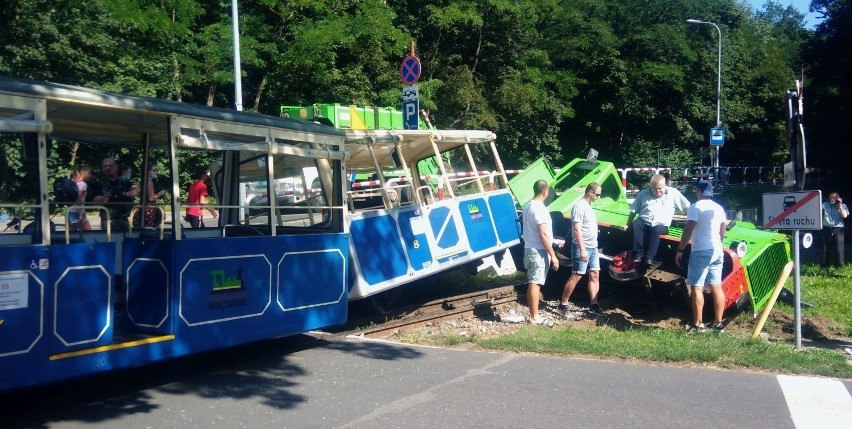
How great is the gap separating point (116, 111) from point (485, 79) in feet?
85.2

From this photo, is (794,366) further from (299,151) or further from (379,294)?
(299,151)

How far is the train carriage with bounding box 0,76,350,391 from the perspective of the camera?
5.68 metres

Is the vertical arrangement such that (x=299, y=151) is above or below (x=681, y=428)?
above

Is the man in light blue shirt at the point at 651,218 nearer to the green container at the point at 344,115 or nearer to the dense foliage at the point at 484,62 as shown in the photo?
the dense foliage at the point at 484,62

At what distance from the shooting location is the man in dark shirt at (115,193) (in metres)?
7.64

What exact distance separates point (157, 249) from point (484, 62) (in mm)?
26554

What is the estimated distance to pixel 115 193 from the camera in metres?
7.79

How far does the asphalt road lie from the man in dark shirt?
1.51 meters

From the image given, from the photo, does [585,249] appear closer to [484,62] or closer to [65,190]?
[65,190]

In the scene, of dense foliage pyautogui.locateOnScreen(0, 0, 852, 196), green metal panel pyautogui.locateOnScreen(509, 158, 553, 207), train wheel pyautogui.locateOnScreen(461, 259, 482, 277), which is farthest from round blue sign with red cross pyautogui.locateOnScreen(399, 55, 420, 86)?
dense foliage pyautogui.locateOnScreen(0, 0, 852, 196)

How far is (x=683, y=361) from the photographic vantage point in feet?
26.7

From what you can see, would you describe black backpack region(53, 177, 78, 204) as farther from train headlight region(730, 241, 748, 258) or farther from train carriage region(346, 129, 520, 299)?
train headlight region(730, 241, 748, 258)

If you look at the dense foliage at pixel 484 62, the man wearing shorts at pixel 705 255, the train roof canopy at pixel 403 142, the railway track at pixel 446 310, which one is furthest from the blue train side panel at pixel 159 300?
the man wearing shorts at pixel 705 255

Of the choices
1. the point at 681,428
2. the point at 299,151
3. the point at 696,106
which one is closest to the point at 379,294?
the point at 299,151
